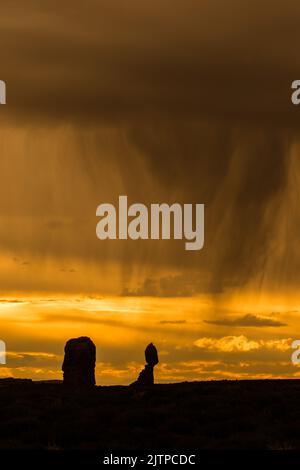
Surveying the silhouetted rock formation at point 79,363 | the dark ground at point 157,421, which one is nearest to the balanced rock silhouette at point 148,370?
the silhouetted rock formation at point 79,363

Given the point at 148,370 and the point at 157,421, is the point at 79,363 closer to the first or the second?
the point at 148,370

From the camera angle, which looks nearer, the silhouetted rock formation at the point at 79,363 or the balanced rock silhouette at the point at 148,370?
the silhouetted rock formation at the point at 79,363

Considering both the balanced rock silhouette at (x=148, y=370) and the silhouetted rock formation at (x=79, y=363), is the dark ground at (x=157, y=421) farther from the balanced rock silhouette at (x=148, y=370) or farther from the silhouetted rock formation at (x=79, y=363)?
the balanced rock silhouette at (x=148, y=370)

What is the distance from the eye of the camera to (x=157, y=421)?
137ft

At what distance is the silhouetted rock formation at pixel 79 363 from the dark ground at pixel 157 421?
6.80 meters

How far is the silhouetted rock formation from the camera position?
205ft

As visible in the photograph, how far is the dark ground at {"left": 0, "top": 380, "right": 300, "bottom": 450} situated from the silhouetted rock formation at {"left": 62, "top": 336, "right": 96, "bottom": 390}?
268 inches

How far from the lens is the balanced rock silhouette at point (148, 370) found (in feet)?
229

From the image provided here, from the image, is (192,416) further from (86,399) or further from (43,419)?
(86,399)

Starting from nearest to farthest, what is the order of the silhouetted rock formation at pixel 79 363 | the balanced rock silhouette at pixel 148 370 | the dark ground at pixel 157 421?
the dark ground at pixel 157 421 < the silhouetted rock formation at pixel 79 363 < the balanced rock silhouette at pixel 148 370

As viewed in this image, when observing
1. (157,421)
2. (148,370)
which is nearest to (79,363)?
(148,370)
